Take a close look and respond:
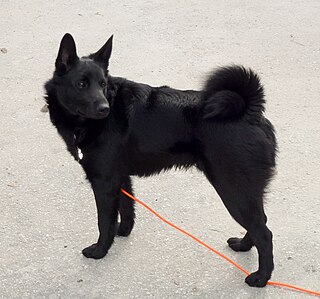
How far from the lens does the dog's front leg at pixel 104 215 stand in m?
2.86

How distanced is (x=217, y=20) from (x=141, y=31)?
3.33ft

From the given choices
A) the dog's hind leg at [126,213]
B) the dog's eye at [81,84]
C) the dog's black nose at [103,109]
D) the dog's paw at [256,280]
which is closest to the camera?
the dog's black nose at [103,109]

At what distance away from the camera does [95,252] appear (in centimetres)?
303

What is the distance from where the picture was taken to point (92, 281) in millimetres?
2902

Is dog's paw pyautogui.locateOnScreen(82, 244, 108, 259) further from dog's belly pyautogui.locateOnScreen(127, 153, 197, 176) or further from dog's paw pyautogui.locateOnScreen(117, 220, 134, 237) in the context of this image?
dog's belly pyautogui.locateOnScreen(127, 153, 197, 176)

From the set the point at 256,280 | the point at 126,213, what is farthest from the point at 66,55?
the point at 256,280

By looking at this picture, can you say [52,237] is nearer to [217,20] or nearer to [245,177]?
[245,177]

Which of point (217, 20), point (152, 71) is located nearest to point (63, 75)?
point (152, 71)

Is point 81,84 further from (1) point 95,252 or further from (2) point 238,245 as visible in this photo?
(2) point 238,245

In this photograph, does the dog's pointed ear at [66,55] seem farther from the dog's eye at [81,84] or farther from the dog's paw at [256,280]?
the dog's paw at [256,280]

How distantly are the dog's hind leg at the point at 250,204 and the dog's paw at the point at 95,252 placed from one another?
784mm

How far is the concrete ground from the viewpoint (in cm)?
293

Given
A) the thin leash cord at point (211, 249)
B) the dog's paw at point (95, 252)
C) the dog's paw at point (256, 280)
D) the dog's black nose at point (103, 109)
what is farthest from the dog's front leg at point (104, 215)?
the dog's paw at point (256, 280)

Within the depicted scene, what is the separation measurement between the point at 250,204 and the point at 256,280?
18.2 inches
